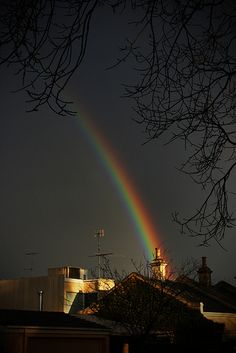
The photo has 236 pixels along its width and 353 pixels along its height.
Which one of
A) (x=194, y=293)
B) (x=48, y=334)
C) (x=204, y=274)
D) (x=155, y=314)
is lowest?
(x=48, y=334)

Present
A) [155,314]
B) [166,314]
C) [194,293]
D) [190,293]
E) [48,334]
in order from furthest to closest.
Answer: [194,293]
[190,293]
[166,314]
[155,314]
[48,334]

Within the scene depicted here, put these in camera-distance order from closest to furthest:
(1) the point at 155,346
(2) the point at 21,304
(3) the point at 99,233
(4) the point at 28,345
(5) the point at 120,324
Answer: (4) the point at 28,345 → (1) the point at 155,346 → (5) the point at 120,324 → (2) the point at 21,304 → (3) the point at 99,233

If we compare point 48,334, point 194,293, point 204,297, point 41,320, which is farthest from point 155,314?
point 204,297

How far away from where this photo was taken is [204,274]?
3991 cm

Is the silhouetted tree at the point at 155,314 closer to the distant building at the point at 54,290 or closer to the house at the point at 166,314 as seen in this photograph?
the house at the point at 166,314

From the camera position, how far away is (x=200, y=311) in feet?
100

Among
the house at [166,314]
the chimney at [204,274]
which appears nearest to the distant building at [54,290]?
the chimney at [204,274]

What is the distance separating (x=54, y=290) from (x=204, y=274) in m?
12.9

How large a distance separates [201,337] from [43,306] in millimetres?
22071

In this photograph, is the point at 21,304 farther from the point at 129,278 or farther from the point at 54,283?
the point at 129,278

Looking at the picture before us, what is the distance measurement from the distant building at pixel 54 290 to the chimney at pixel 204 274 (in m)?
6.29

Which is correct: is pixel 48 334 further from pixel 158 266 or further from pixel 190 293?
pixel 158 266

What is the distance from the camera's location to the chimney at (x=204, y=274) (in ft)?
130

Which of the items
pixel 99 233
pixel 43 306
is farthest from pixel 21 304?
pixel 99 233
